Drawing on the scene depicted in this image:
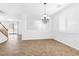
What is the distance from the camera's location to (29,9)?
1889 millimetres

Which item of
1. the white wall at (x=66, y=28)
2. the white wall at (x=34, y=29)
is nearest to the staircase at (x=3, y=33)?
the white wall at (x=34, y=29)

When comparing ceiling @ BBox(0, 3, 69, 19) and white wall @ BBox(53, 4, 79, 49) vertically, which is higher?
ceiling @ BBox(0, 3, 69, 19)

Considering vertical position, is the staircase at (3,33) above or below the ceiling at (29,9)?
below

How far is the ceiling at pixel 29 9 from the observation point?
1.82 metres

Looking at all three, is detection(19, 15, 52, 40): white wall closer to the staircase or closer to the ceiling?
the ceiling

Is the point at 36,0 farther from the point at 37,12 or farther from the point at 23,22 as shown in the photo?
the point at 23,22

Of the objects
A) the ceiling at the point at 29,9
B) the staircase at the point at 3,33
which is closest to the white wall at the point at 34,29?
the ceiling at the point at 29,9

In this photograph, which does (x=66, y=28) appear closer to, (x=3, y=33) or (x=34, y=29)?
(x=34, y=29)

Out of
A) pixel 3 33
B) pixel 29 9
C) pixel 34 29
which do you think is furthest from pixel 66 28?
pixel 3 33

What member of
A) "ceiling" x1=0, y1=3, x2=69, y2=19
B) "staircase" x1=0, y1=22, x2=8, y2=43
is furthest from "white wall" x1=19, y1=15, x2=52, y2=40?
"staircase" x1=0, y1=22, x2=8, y2=43

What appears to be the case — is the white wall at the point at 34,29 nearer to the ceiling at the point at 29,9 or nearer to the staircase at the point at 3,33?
the ceiling at the point at 29,9

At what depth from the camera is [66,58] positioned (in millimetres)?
1724

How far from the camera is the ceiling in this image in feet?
5.95

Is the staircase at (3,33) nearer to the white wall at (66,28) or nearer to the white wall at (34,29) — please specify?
the white wall at (34,29)
